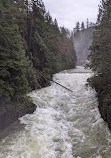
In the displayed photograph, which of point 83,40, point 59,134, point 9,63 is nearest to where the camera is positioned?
point 59,134

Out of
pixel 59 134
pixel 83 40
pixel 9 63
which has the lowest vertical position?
pixel 59 134

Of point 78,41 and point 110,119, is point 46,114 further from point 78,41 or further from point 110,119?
point 78,41

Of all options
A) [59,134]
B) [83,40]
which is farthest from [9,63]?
[83,40]

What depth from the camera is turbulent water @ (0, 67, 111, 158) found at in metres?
5.83

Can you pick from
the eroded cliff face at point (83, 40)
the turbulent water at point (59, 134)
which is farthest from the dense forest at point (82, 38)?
the turbulent water at point (59, 134)

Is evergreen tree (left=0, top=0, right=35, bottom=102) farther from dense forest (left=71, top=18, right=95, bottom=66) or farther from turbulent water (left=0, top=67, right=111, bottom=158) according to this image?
dense forest (left=71, top=18, right=95, bottom=66)

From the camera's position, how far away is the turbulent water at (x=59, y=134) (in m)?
5.83

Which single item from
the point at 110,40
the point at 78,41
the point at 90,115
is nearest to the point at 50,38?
the point at 110,40

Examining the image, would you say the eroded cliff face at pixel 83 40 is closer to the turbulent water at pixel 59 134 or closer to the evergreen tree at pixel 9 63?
the turbulent water at pixel 59 134

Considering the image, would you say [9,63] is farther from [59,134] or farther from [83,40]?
[83,40]

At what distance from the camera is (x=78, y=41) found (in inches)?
3359

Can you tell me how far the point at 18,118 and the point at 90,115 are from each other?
4835 mm

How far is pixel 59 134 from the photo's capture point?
7.23 m

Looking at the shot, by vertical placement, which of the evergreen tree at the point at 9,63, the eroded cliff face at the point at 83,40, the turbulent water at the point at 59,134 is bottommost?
the turbulent water at the point at 59,134
